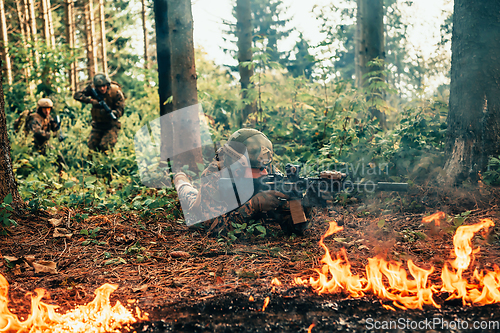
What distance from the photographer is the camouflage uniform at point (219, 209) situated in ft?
12.9

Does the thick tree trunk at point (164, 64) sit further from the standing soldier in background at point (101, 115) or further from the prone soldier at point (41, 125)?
the prone soldier at point (41, 125)

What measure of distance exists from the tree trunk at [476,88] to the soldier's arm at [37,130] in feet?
28.8

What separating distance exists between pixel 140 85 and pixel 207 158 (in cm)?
1025

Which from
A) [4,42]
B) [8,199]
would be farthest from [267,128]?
[4,42]

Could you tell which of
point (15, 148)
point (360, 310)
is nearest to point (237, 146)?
point (360, 310)

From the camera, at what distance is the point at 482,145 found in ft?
14.2

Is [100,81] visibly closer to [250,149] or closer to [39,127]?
[39,127]

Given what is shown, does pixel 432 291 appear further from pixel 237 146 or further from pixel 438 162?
pixel 438 162

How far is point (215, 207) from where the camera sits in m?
4.07

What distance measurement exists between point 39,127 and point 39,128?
0.18ft

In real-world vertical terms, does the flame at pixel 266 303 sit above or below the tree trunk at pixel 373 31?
below

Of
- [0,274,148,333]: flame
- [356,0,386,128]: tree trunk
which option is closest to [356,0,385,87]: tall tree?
[356,0,386,128]: tree trunk

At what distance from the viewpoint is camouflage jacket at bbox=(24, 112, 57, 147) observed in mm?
8898

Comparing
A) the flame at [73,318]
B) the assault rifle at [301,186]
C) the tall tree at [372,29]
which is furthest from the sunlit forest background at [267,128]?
the flame at [73,318]
